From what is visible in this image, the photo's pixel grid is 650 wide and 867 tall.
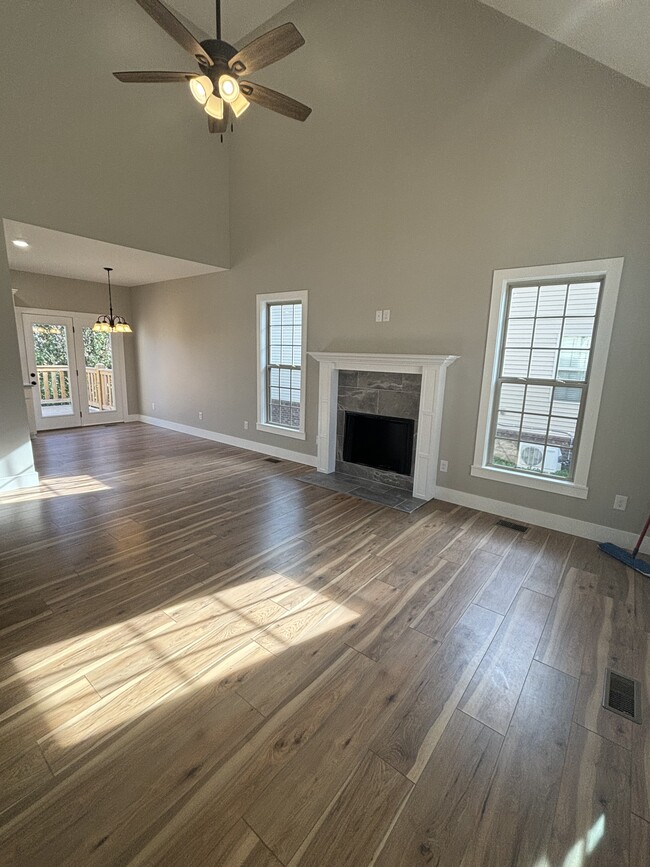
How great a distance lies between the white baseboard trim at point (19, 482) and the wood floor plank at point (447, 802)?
464 centimetres

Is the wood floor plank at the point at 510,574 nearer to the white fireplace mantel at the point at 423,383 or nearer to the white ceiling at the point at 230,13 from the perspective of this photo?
the white fireplace mantel at the point at 423,383

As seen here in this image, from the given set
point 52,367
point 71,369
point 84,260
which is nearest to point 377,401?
point 84,260

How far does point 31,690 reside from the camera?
169cm

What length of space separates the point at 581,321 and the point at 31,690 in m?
4.42

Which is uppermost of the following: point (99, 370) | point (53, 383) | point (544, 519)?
point (99, 370)

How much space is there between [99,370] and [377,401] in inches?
249

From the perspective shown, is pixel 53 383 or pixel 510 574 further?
pixel 53 383

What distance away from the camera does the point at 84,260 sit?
17.8 feet

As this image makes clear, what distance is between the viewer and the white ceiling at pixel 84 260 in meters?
4.28

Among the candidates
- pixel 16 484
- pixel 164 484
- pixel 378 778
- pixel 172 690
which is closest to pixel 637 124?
pixel 378 778

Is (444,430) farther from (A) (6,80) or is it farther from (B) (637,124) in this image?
(A) (6,80)

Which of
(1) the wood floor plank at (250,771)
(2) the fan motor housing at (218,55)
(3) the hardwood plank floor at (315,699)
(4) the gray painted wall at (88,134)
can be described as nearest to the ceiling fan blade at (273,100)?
(2) the fan motor housing at (218,55)

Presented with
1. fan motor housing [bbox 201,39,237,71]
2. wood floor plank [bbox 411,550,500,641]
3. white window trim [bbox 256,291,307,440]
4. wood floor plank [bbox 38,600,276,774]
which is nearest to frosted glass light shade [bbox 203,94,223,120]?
fan motor housing [bbox 201,39,237,71]

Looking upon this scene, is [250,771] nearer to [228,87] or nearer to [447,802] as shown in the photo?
[447,802]
